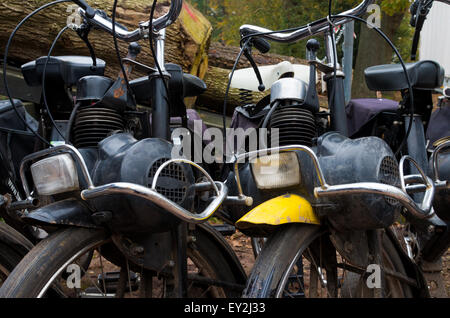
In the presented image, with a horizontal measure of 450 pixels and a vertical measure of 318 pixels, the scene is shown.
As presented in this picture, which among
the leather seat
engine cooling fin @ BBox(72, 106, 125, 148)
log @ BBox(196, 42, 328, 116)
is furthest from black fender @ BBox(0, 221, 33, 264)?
log @ BBox(196, 42, 328, 116)

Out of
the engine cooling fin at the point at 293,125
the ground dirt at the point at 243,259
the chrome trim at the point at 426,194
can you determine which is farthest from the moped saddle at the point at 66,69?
the ground dirt at the point at 243,259

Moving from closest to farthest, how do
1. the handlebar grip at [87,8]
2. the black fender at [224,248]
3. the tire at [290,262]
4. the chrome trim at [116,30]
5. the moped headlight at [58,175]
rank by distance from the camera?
the tire at [290,262] < the moped headlight at [58,175] < the handlebar grip at [87,8] < the chrome trim at [116,30] < the black fender at [224,248]

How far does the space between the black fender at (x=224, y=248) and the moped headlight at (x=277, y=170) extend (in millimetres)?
421

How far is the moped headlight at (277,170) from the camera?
2.13 m

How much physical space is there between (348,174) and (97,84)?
1099 mm

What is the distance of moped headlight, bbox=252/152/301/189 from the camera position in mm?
2129

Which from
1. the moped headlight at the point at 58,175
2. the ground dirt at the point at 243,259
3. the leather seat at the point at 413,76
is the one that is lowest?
the ground dirt at the point at 243,259

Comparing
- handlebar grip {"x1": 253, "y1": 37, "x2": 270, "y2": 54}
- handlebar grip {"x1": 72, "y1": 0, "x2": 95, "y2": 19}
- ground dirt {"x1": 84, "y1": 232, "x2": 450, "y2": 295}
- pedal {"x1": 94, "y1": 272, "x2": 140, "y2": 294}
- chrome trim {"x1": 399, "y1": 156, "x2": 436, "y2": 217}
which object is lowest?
ground dirt {"x1": 84, "y1": 232, "x2": 450, "y2": 295}

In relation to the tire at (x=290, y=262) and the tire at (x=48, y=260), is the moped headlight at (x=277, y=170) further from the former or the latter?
the tire at (x=48, y=260)

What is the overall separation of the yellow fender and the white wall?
9302 millimetres

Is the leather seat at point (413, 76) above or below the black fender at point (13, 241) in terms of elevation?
above

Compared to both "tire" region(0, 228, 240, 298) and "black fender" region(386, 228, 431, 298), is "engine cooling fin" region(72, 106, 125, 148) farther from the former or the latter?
"black fender" region(386, 228, 431, 298)
